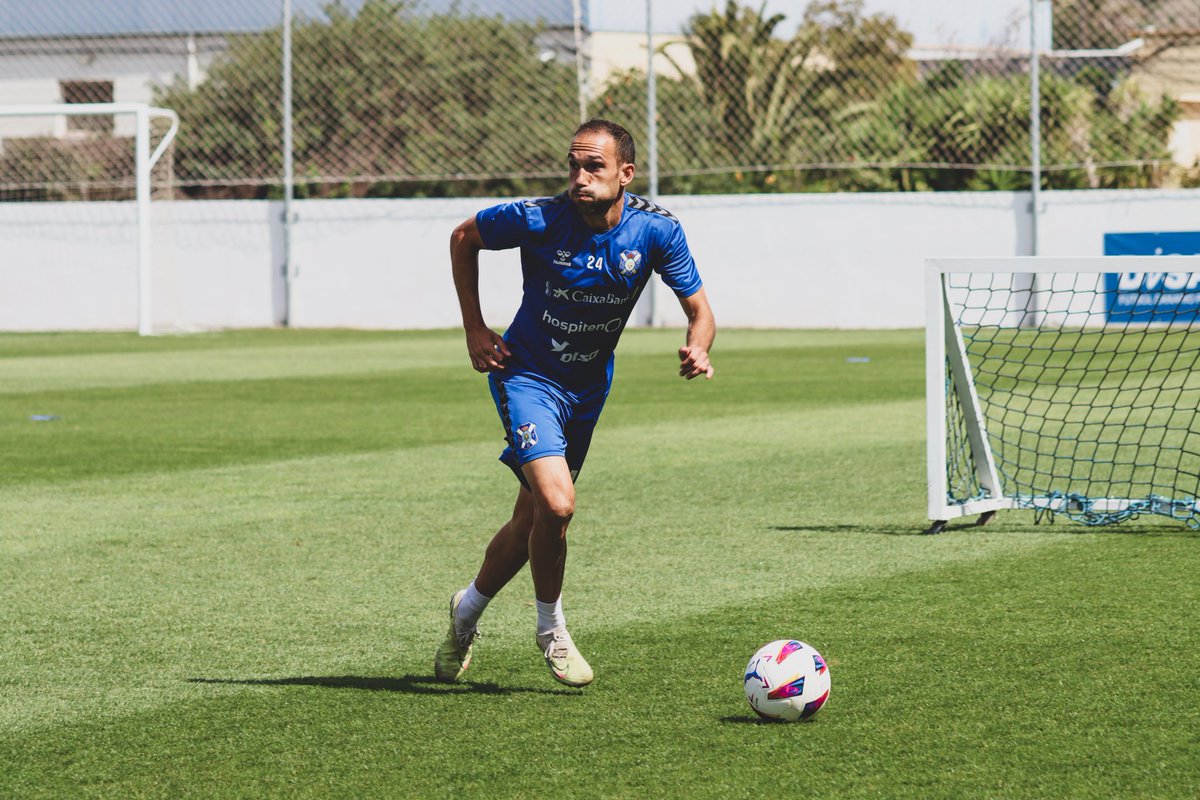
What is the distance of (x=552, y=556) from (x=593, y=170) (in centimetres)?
117

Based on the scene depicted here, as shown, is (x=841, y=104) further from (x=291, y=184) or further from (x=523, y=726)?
(x=523, y=726)

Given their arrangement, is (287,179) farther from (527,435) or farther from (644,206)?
(527,435)

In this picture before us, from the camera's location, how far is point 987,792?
3.80m

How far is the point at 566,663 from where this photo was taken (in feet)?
15.9

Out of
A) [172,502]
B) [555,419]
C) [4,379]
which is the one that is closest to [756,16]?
[4,379]

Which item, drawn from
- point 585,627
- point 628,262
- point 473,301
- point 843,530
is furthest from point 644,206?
point 843,530

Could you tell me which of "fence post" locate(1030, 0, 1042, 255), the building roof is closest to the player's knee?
"fence post" locate(1030, 0, 1042, 255)

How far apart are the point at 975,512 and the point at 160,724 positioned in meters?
4.52

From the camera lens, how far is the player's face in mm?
4879

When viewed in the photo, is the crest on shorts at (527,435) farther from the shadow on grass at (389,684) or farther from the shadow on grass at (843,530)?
the shadow on grass at (843,530)

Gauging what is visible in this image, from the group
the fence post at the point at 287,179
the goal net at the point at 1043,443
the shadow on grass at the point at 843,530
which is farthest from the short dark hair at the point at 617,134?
the fence post at the point at 287,179

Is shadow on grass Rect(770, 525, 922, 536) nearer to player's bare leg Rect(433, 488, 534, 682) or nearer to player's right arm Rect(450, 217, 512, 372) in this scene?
player's bare leg Rect(433, 488, 534, 682)

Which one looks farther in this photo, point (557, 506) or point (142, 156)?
point (142, 156)

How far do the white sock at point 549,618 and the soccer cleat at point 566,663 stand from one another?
6 centimetres
